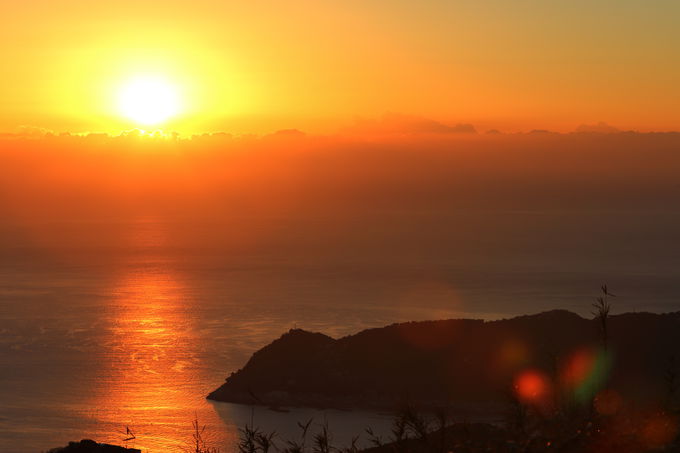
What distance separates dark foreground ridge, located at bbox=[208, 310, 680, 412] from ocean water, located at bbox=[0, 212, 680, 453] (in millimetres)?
2294

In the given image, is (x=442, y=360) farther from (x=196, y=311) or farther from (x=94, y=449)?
(x=196, y=311)

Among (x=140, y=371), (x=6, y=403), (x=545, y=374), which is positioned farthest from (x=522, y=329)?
(x=6, y=403)

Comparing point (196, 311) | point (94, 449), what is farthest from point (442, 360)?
point (196, 311)

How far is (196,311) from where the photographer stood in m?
109

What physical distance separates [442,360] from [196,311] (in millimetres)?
55526

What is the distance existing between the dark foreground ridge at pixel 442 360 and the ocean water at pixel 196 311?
7.53 feet

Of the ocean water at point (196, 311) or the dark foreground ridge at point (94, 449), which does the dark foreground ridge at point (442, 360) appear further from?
the dark foreground ridge at point (94, 449)

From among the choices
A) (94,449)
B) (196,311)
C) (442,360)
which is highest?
(196,311)

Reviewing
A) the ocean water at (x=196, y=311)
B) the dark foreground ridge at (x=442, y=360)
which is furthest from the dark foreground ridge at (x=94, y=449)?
the dark foreground ridge at (x=442, y=360)

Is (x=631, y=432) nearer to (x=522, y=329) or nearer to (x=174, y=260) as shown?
(x=522, y=329)

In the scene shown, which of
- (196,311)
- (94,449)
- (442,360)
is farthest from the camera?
(196,311)

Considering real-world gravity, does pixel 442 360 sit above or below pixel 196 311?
below

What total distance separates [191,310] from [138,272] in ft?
182

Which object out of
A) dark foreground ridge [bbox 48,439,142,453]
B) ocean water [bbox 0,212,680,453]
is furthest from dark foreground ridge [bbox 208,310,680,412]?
dark foreground ridge [bbox 48,439,142,453]
